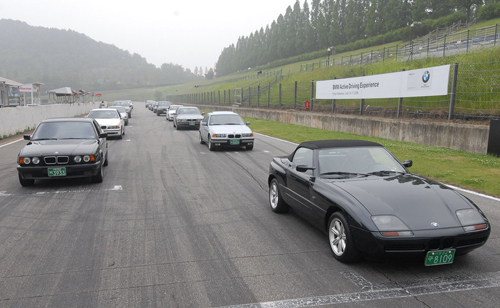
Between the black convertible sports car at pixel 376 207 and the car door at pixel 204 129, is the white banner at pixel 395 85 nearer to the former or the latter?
the car door at pixel 204 129

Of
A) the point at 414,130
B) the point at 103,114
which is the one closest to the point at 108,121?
the point at 103,114

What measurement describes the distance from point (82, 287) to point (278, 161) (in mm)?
3778

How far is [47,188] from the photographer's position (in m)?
8.12

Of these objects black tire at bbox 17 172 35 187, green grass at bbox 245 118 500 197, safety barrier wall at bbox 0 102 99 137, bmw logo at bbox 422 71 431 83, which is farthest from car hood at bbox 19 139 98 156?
bmw logo at bbox 422 71 431 83

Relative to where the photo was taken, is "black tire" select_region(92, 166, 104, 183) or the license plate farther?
"black tire" select_region(92, 166, 104, 183)

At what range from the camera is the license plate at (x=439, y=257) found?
3.80 metres

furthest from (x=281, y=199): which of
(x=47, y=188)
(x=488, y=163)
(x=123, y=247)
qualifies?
(x=488, y=163)

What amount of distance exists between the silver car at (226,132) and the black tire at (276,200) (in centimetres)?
726

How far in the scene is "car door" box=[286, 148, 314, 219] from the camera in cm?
520

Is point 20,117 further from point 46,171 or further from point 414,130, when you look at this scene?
point 414,130

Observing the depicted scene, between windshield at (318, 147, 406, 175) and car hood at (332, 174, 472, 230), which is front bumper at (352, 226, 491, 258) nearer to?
car hood at (332, 174, 472, 230)

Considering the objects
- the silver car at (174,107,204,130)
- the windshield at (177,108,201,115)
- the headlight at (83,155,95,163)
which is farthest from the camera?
the windshield at (177,108,201,115)

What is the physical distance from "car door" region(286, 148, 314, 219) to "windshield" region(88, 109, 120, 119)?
15.2 metres

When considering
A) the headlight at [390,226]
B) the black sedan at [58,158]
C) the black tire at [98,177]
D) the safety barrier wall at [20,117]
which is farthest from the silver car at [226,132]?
the safety barrier wall at [20,117]
